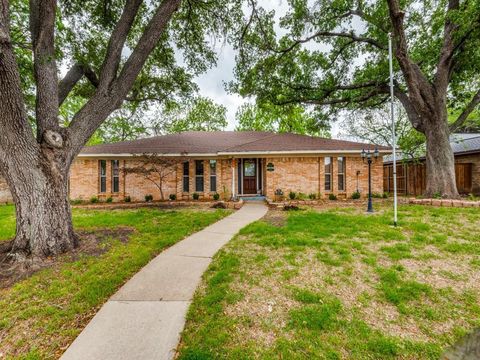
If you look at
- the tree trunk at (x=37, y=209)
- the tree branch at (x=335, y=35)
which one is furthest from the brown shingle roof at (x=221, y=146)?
the tree trunk at (x=37, y=209)

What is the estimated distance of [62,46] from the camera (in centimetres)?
569

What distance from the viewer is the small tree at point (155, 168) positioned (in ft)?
37.3

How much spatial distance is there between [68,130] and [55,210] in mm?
1685

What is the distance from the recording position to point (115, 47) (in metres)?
4.74

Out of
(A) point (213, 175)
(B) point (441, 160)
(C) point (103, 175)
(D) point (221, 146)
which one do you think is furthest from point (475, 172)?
(C) point (103, 175)

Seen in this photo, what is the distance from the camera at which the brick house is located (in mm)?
11794

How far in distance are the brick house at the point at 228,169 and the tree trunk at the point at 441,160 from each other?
214 centimetres

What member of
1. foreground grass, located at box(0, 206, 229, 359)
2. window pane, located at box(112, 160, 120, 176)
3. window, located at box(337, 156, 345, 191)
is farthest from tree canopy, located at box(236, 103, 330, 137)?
foreground grass, located at box(0, 206, 229, 359)

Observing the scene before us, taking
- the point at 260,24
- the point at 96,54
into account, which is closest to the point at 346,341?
the point at 96,54

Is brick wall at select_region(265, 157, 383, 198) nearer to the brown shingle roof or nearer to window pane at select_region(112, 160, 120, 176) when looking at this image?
the brown shingle roof

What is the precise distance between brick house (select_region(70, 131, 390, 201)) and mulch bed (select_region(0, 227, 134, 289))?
23.0 ft

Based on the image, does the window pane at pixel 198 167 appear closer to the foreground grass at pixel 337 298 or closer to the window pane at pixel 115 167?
the window pane at pixel 115 167

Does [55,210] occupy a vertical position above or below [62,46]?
below

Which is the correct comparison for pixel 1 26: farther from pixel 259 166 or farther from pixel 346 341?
pixel 259 166
